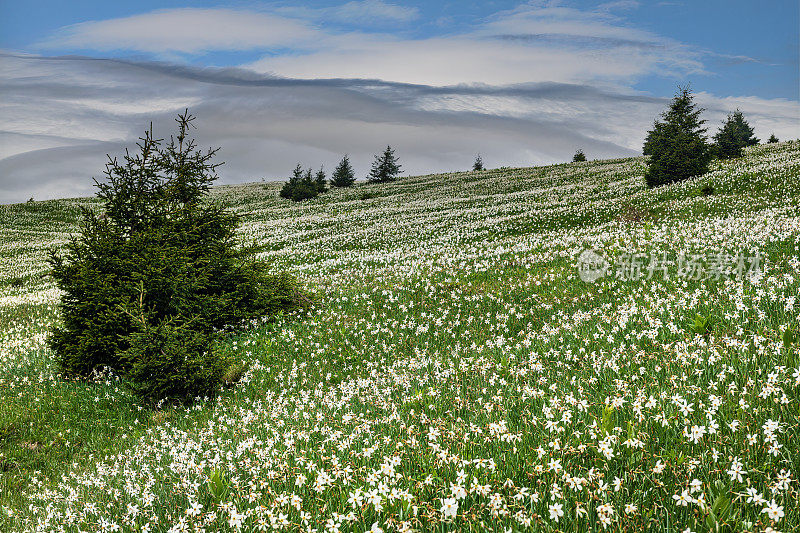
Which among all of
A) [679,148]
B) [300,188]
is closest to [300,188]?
[300,188]

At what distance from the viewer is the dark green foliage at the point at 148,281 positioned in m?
9.34

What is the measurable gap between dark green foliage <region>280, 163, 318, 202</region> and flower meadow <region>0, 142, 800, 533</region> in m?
45.7

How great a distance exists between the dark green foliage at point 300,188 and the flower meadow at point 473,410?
45749mm

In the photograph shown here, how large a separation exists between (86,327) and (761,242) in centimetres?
1768

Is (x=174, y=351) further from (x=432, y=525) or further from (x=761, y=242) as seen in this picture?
(x=761, y=242)

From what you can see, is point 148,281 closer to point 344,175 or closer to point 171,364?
point 171,364

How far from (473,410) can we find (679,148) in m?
33.2

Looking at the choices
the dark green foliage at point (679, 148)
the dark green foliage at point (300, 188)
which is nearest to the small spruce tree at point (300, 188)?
the dark green foliage at point (300, 188)

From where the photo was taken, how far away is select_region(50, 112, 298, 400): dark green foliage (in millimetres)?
9344

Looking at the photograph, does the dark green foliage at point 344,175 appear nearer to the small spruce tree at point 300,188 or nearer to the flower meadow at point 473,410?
the small spruce tree at point 300,188

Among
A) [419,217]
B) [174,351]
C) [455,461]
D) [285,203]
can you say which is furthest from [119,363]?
[285,203]

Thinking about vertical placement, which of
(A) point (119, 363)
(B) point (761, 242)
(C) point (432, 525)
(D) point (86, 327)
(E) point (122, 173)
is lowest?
(A) point (119, 363)

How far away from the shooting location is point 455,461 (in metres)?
3.91

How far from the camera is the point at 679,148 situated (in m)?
31.6
